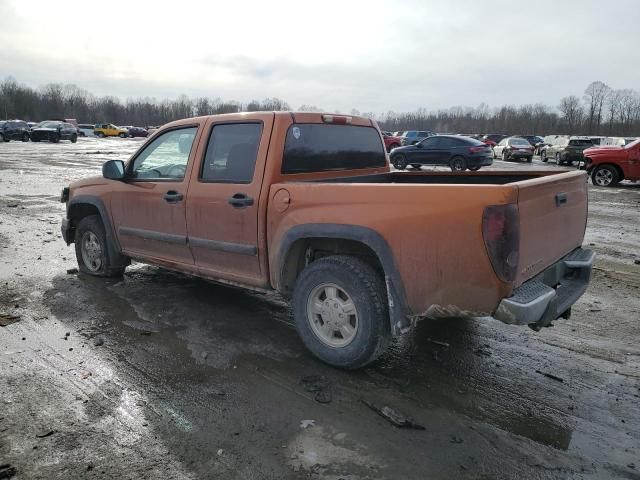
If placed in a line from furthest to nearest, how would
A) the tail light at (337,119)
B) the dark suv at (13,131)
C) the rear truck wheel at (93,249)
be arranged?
1. the dark suv at (13,131)
2. the rear truck wheel at (93,249)
3. the tail light at (337,119)

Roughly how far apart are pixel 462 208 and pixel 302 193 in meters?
1.24

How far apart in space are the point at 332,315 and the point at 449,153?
20.0m

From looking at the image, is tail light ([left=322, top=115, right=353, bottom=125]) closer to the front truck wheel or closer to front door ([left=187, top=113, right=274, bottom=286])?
front door ([left=187, top=113, right=274, bottom=286])

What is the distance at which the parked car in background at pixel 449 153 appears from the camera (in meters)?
22.0

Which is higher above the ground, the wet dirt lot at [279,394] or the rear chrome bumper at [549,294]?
the rear chrome bumper at [549,294]

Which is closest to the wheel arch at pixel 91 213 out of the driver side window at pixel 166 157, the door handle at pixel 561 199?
the driver side window at pixel 166 157

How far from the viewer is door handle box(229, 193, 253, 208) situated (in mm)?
4025

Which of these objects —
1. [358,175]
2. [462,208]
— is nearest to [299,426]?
[462,208]

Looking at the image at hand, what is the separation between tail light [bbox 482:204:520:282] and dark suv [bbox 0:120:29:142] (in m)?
49.7

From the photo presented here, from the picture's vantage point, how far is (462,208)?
293 cm

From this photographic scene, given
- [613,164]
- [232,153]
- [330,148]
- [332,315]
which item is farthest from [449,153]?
[332,315]

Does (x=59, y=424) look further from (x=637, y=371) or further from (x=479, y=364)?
(x=637, y=371)

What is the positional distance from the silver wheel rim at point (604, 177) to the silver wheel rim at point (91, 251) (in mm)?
16652

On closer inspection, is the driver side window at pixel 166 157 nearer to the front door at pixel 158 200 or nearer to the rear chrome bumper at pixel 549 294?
the front door at pixel 158 200
